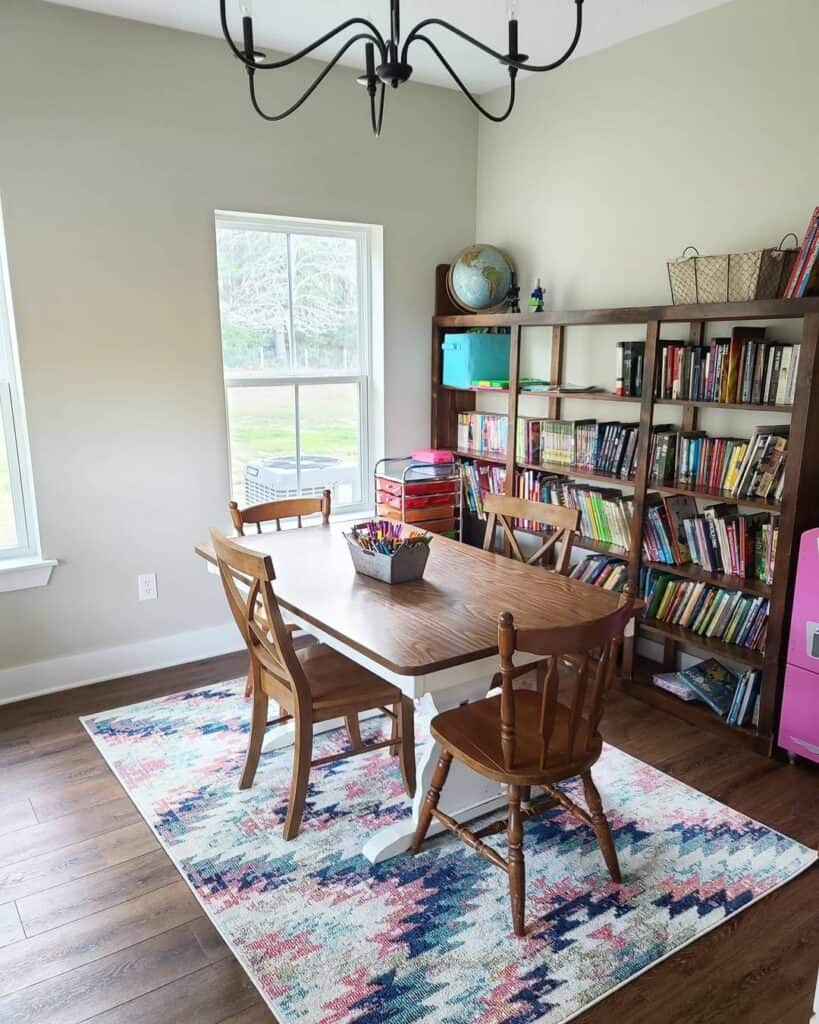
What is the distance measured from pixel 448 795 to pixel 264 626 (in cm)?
78

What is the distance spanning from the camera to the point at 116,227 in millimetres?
3199

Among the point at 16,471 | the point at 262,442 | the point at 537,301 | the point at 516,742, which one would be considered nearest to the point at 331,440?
the point at 262,442

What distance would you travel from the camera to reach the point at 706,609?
3.04m

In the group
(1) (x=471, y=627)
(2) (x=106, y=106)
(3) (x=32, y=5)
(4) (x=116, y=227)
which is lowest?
(1) (x=471, y=627)

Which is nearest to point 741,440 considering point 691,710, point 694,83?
point 691,710

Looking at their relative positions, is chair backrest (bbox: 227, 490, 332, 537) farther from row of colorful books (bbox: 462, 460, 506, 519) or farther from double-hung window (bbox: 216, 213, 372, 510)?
row of colorful books (bbox: 462, 460, 506, 519)

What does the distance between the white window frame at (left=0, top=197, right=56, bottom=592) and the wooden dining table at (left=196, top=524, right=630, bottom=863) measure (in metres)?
0.96

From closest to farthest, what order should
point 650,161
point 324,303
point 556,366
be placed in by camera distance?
1. point 650,161
2. point 556,366
3. point 324,303

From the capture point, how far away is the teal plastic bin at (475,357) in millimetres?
3965

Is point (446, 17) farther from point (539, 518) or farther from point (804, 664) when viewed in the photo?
point (804, 664)

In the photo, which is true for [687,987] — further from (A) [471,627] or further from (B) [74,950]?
(B) [74,950]

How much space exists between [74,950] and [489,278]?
10.5 feet

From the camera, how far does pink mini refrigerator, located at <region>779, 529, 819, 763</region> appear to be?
2.57 meters

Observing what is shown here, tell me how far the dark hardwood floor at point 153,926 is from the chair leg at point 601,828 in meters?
0.27
